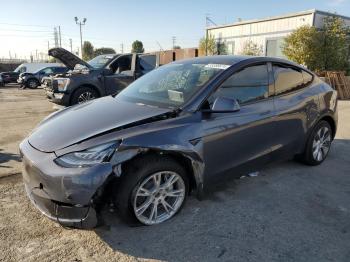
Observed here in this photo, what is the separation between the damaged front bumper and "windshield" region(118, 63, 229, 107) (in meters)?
1.17

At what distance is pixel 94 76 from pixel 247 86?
606cm

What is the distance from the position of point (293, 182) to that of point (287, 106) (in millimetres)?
981

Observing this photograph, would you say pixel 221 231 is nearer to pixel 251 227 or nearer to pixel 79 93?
pixel 251 227

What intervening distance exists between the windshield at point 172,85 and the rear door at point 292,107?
0.92 metres

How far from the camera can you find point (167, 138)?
306 cm

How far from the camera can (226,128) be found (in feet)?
11.3

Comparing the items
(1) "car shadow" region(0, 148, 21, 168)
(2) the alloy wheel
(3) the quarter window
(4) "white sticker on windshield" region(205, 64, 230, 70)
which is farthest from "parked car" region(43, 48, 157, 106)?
(2) the alloy wheel

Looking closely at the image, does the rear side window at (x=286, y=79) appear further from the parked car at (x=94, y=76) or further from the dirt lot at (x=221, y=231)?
the parked car at (x=94, y=76)

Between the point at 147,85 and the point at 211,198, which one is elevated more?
the point at 147,85

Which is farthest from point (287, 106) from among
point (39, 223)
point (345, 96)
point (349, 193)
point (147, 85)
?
point (345, 96)

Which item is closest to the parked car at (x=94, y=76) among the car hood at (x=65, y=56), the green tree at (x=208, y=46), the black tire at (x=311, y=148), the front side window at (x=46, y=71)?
the car hood at (x=65, y=56)

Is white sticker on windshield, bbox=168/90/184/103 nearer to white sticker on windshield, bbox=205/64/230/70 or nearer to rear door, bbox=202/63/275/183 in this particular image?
rear door, bbox=202/63/275/183

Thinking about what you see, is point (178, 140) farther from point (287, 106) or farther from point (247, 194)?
point (287, 106)

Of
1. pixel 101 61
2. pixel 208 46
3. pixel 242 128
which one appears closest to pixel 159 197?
pixel 242 128
